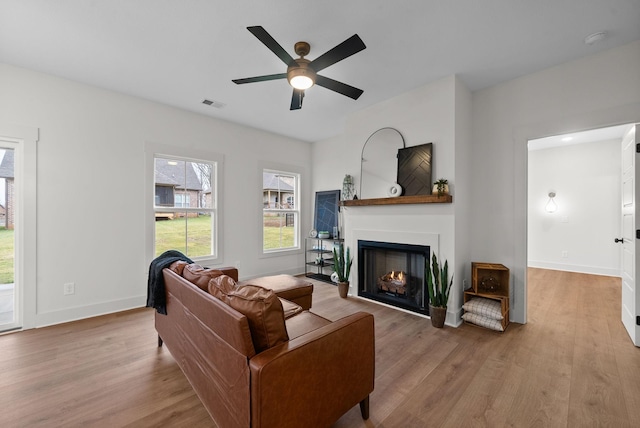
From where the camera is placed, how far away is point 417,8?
2.01 metres

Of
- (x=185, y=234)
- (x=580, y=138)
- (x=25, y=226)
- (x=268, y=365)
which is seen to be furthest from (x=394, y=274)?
(x=580, y=138)

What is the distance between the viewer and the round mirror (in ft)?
11.5

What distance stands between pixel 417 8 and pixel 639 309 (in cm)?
318

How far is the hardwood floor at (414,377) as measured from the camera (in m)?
1.64

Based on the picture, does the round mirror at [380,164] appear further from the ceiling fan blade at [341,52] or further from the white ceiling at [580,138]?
the white ceiling at [580,138]

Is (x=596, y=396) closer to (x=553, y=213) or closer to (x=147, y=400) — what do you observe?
(x=147, y=400)

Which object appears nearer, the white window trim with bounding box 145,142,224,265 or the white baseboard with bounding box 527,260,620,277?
the white window trim with bounding box 145,142,224,265

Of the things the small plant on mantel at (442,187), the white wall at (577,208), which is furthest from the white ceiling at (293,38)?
the white wall at (577,208)

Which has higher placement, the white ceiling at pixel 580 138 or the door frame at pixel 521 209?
the white ceiling at pixel 580 138

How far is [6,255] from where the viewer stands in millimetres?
2922

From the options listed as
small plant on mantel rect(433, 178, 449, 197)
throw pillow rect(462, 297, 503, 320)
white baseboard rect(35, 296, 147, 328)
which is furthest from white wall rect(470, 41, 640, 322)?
white baseboard rect(35, 296, 147, 328)

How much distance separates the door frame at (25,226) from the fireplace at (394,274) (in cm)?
373

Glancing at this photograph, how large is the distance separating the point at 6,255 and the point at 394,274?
4416mm

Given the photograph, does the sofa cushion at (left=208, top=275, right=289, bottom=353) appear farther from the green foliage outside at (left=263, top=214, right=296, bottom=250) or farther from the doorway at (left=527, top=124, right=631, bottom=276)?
the doorway at (left=527, top=124, right=631, bottom=276)
